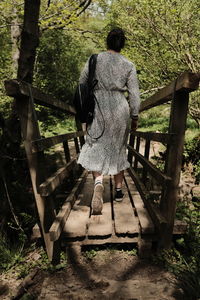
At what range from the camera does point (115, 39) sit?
2.50m

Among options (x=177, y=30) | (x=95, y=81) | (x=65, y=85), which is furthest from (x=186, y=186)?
(x=65, y=85)

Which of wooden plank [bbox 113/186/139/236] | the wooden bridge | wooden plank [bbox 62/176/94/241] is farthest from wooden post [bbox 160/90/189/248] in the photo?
wooden plank [bbox 62/176/94/241]

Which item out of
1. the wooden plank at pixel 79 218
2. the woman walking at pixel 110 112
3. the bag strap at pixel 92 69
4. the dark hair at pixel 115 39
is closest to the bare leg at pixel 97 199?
the woman walking at pixel 110 112

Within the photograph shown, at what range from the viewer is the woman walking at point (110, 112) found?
2514mm

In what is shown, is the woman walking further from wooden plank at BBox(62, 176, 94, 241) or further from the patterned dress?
wooden plank at BBox(62, 176, 94, 241)

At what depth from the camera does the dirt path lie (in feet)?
6.10

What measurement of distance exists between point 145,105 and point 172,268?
1.90 metres

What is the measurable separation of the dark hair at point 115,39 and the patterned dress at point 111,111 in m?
0.08

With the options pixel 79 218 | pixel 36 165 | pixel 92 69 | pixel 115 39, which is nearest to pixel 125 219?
pixel 79 218

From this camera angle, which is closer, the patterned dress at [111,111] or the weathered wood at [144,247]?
the weathered wood at [144,247]

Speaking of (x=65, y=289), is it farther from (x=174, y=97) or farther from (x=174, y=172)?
(x=174, y=97)

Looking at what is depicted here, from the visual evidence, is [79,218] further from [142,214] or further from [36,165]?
[36,165]

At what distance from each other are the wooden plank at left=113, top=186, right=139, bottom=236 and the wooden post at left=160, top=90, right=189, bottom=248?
306mm

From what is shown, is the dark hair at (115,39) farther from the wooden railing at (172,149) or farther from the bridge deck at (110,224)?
the bridge deck at (110,224)
